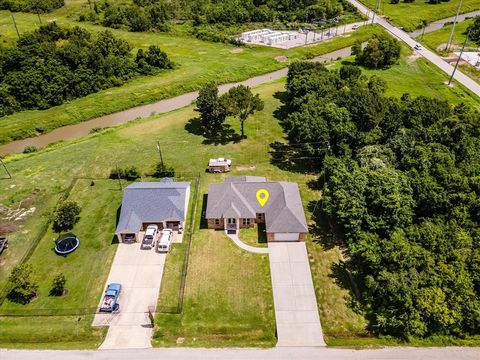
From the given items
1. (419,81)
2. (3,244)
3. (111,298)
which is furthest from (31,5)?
(111,298)

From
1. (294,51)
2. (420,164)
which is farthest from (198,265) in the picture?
(294,51)

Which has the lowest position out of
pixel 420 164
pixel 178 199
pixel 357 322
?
pixel 357 322

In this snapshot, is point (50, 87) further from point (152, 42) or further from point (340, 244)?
point (340, 244)

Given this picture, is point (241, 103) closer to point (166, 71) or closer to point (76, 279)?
point (76, 279)

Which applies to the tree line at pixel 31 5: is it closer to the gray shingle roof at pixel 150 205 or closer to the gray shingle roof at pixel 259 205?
the gray shingle roof at pixel 150 205

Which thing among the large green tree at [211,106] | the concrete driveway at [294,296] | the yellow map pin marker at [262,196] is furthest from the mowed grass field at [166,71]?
the concrete driveway at [294,296]
